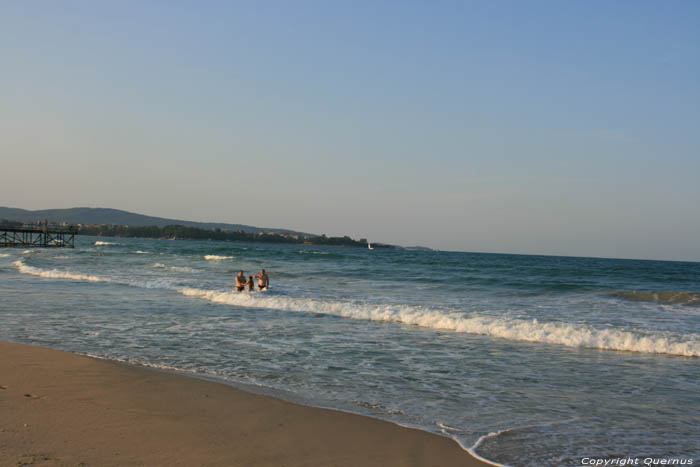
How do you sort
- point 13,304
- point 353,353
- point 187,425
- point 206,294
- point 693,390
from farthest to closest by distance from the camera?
point 206,294
point 13,304
point 353,353
point 693,390
point 187,425

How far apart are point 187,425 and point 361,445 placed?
6.00ft

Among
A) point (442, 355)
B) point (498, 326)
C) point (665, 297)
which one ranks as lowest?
point (442, 355)

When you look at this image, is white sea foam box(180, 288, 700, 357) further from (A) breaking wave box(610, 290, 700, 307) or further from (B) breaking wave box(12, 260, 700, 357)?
(A) breaking wave box(610, 290, 700, 307)

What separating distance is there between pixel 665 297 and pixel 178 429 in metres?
25.6

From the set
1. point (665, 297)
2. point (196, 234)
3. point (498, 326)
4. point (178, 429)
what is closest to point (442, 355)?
point (498, 326)

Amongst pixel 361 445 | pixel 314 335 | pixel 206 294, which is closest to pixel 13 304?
pixel 206 294

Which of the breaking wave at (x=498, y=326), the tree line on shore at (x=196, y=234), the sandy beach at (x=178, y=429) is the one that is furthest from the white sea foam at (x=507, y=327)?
the tree line on shore at (x=196, y=234)

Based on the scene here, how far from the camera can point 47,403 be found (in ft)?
19.5

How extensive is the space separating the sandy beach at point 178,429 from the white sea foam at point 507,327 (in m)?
8.21

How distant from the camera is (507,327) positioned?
1395 cm

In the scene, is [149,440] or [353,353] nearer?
[149,440]

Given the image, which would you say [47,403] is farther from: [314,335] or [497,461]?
[314,335]

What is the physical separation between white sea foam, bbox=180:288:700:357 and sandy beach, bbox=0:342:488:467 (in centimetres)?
821

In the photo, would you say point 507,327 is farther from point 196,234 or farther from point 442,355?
point 196,234
